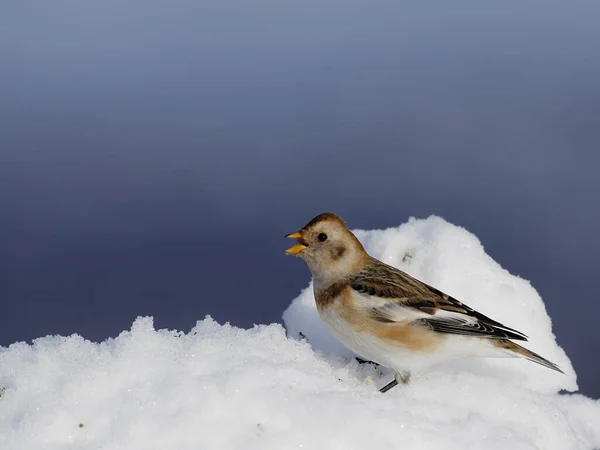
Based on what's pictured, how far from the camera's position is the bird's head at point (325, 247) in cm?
534

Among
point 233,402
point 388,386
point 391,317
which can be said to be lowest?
point 233,402

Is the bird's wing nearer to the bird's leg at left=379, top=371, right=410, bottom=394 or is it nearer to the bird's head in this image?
the bird's head

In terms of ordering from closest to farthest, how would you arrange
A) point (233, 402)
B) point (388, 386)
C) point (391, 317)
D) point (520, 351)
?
point (233, 402) → point (388, 386) → point (391, 317) → point (520, 351)

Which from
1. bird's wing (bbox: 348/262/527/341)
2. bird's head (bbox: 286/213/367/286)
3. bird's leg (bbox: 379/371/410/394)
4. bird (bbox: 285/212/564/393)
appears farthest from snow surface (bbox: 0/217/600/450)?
bird's head (bbox: 286/213/367/286)

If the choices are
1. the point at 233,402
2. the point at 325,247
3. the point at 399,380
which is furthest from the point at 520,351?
the point at 233,402

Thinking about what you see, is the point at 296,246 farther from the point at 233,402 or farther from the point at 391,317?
the point at 233,402

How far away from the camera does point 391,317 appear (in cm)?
497

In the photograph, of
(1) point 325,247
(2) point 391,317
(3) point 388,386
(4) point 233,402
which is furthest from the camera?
(1) point 325,247

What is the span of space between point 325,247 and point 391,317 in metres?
0.77

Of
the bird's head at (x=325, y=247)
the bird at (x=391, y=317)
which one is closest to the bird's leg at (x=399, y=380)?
the bird at (x=391, y=317)

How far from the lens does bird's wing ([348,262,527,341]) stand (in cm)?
497

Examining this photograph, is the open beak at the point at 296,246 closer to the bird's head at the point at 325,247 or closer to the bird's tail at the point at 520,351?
the bird's head at the point at 325,247

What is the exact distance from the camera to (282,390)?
12.4 feet

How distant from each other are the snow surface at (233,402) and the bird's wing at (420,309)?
1.16 feet
